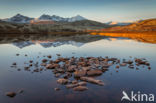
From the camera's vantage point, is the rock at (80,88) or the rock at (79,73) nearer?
the rock at (80,88)

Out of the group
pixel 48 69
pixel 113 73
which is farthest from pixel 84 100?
pixel 48 69

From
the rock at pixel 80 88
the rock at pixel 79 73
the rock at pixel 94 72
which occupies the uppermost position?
the rock at pixel 79 73

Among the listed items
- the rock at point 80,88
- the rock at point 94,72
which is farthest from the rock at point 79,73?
the rock at point 80,88

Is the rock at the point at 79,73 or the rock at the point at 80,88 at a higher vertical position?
the rock at the point at 79,73

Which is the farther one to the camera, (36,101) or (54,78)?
(54,78)

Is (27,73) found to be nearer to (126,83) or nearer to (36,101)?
(36,101)

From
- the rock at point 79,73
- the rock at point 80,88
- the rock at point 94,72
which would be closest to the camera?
the rock at point 80,88

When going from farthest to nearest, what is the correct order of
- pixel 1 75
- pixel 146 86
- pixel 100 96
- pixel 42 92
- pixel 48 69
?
pixel 48 69 < pixel 1 75 < pixel 146 86 < pixel 42 92 < pixel 100 96

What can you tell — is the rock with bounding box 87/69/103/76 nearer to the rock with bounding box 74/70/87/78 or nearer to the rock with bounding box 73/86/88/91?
the rock with bounding box 74/70/87/78

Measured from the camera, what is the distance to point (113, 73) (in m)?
16.6

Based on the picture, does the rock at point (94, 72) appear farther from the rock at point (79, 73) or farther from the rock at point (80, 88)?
the rock at point (80, 88)

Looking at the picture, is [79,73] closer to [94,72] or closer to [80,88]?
[94,72]

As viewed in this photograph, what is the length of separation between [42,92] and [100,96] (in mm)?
5016

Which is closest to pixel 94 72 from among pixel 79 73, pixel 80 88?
pixel 79 73
